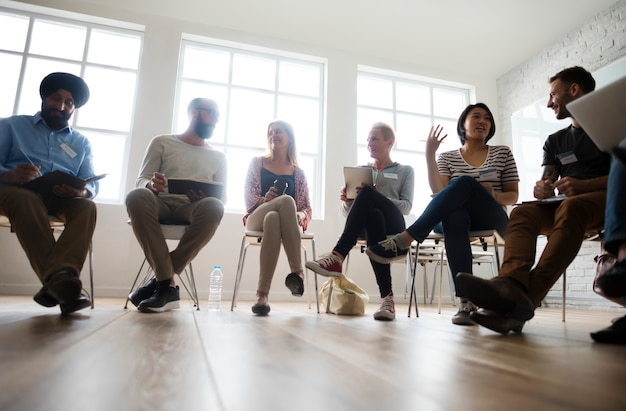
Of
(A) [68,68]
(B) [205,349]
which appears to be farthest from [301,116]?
(B) [205,349]

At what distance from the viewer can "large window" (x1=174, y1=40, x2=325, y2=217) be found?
4230 mm

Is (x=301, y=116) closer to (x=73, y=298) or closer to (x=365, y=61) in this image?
(x=365, y=61)

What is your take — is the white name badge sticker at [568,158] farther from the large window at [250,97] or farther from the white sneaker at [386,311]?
the large window at [250,97]

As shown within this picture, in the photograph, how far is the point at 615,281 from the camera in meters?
0.89

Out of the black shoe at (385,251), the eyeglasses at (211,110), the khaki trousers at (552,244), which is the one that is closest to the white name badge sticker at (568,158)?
the khaki trousers at (552,244)

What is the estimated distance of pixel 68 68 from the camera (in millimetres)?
3957

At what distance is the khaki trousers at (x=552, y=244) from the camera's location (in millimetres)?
1192

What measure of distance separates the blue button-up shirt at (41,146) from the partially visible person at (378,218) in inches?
47.9

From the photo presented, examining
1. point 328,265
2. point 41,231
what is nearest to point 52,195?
point 41,231

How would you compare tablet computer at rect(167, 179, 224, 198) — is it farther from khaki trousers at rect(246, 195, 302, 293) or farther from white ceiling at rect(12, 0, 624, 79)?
white ceiling at rect(12, 0, 624, 79)

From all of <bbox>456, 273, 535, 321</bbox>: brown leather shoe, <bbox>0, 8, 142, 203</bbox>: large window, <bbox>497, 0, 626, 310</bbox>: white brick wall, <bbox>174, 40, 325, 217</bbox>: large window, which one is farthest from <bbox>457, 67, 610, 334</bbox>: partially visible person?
<bbox>0, 8, 142, 203</bbox>: large window

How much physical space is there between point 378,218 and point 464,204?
40 centimetres

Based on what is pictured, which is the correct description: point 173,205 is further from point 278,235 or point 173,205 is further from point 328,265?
point 328,265

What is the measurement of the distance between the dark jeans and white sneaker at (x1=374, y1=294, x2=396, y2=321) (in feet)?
0.21
